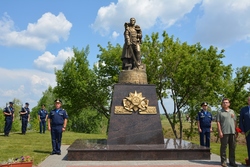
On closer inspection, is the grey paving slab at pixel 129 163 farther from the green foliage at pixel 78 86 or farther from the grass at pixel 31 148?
the green foliage at pixel 78 86

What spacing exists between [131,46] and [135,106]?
2.54 m

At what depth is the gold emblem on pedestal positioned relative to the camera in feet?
33.0

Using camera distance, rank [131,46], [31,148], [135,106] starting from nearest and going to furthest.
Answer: [135,106] → [31,148] → [131,46]

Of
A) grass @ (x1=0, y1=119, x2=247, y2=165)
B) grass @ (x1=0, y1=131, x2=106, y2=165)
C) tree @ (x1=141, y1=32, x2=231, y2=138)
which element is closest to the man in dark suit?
grass @ (x1=0, y1=119, x2=247, y2=165)

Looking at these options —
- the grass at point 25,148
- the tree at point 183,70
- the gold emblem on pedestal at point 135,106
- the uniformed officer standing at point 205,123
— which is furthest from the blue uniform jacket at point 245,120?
the tree at point 183,70

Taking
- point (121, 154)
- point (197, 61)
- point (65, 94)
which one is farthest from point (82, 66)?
point (121, 154)

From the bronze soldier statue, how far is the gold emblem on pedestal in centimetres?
158

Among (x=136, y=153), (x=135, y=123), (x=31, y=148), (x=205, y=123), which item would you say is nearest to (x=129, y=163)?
(x=136, y=153)

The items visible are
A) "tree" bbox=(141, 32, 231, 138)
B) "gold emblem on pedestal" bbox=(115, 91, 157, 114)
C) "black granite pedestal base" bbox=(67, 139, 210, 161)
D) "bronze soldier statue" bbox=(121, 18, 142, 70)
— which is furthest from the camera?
"tree" bbox=(141, 32, 231, 138)

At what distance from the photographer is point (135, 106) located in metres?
10.1

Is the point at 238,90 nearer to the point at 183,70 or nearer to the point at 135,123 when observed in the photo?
the point at 183,70

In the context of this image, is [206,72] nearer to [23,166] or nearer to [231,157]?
[231,157]

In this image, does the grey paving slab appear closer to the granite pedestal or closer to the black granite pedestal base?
the black granite pedestal base

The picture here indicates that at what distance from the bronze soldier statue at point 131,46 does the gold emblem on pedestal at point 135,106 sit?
1581mm
